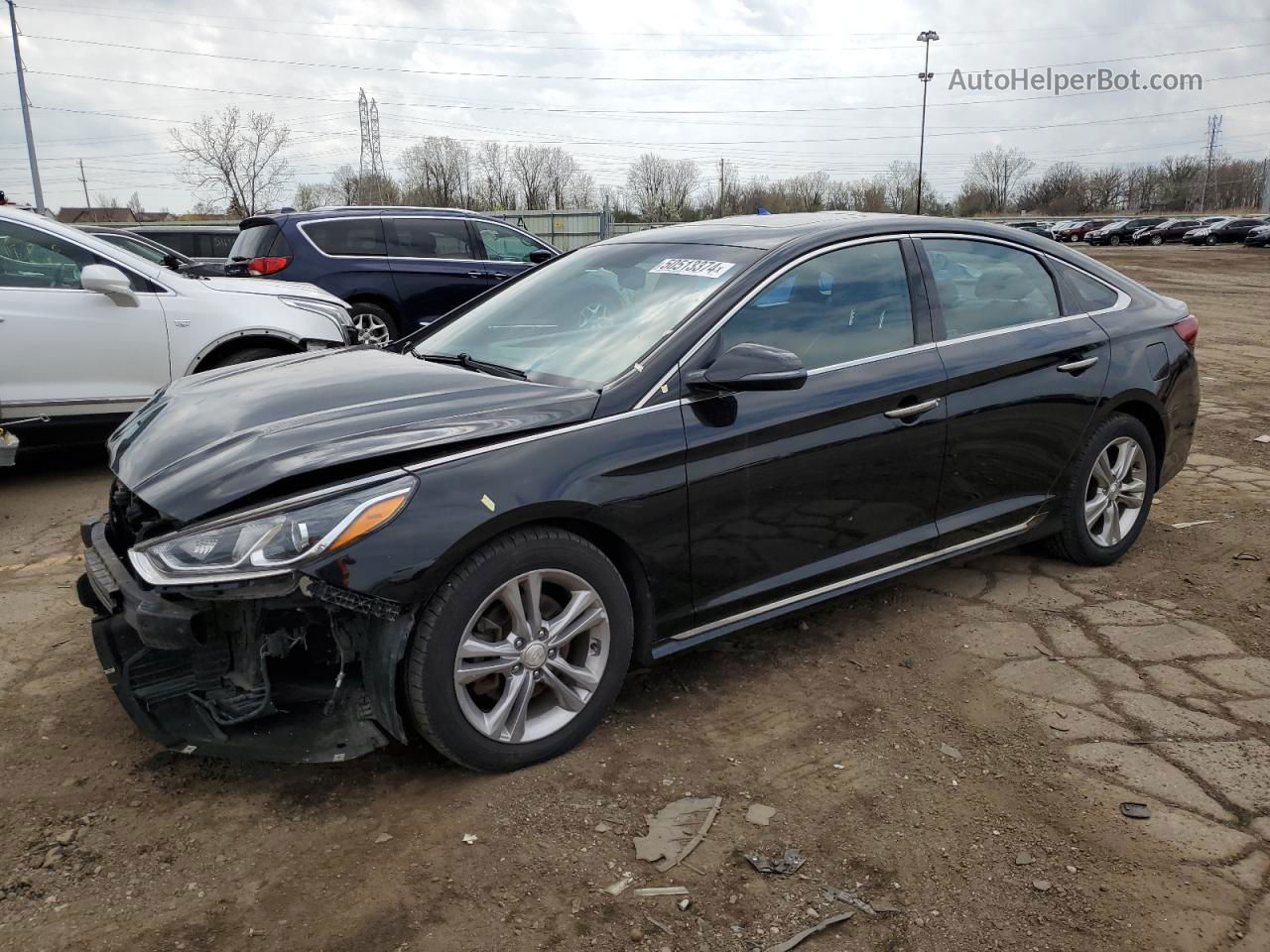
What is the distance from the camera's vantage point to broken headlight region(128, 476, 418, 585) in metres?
2.39

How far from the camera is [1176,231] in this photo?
5162 centimetres

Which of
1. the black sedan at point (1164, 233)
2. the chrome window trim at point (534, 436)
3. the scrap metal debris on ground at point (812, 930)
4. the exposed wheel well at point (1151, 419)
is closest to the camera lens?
the scrap metal debris on ground at point (812, 930)

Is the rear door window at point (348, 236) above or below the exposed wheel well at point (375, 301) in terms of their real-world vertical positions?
above

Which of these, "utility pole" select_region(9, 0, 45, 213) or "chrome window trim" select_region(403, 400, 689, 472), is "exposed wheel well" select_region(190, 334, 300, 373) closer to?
"chrome window trim" select_region(403, 400, 689, 472)

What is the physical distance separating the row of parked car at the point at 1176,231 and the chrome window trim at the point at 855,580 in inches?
1721

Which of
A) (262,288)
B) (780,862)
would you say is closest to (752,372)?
(780,862)

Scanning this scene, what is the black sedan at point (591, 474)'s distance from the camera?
2.50 m

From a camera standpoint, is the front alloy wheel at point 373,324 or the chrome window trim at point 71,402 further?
the front alloy wheel at point 373,324

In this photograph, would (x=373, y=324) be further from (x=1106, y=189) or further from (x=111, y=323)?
(x=1106, y=189)

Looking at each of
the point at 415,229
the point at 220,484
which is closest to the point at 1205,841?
the point at 220,484

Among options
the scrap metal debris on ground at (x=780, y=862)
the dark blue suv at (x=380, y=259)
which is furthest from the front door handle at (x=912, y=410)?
the dark blue suv at (x=380, y=259)

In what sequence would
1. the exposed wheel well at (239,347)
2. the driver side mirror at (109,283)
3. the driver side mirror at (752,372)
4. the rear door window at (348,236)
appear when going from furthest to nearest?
the rear door window at (348,236)
the exposed wheel well at (239,347)
the driver side mirror at (109,283)
the driver side mirror at (752,372)

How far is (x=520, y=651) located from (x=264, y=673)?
682 millimetres

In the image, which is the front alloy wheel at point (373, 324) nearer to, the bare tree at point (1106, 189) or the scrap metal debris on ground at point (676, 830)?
the scrap metal debris on ground at point (676, 830)
